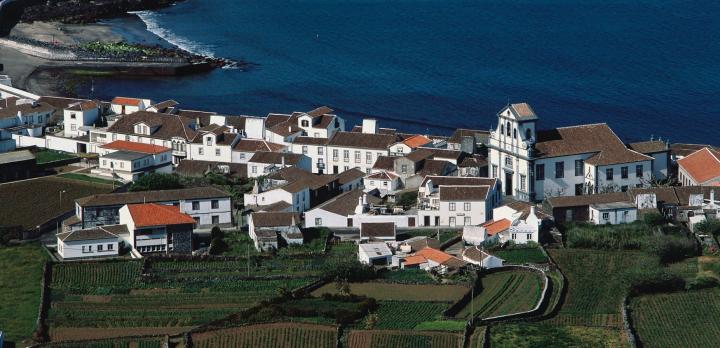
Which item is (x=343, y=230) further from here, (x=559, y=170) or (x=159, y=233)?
(x=559, y=170)

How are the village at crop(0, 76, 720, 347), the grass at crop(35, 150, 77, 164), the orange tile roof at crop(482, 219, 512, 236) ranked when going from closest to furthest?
the village at crop(0, 76, 720, 347) < the orange tile roof at crop(482, 219, 512, 236) < the grass at crop(35, 150, 77, 164)

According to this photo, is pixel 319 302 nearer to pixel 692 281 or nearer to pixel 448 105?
pixel 692 281

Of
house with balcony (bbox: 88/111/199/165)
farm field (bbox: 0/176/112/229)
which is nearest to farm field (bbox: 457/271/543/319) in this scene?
farm field (bbox: 0/176/112/229)

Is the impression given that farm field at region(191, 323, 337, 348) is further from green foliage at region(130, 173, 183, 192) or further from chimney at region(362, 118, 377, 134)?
chimney at region(362, 118, 377, 134)

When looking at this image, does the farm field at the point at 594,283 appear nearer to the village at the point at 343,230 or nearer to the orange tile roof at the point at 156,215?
the village at the point at 343,230

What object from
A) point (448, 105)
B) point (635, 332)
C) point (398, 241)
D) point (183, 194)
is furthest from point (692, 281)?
point (448, 105)
